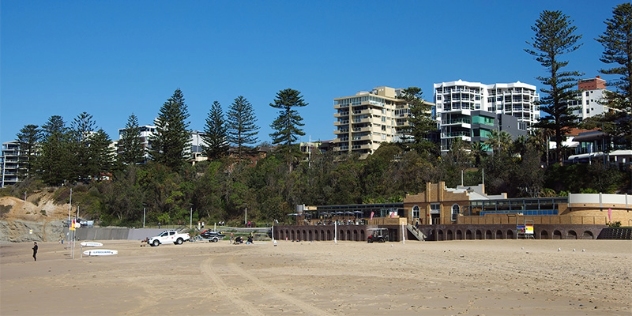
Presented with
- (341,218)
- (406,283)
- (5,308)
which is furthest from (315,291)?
(341,218)

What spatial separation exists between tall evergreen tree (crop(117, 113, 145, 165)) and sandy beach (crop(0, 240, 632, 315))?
239 ft

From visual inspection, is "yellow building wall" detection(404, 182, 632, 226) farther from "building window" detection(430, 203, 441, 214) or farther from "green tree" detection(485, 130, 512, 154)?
"green tree" detection(485, 130, 512, 154)

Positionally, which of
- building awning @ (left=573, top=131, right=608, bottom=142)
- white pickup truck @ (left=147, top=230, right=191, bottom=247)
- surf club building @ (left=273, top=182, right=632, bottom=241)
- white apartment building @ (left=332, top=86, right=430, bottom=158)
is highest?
white apartment building @ (left=332, top=86, right=430, bottom=158)

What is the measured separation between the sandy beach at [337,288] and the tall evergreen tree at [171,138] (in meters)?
66.3

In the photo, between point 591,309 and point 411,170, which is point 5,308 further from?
point 411,170

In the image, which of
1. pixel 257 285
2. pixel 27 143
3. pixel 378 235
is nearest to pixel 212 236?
pixel 378 235

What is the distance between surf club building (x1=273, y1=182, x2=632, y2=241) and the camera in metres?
45.6

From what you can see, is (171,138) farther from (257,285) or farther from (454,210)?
(257,285)

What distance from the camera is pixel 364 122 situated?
363ft

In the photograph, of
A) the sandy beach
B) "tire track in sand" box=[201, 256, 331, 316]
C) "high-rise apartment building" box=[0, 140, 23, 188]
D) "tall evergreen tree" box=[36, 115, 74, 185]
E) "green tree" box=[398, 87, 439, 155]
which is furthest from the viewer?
"high-rise apartment building" box=[0, 140, 23, 188]

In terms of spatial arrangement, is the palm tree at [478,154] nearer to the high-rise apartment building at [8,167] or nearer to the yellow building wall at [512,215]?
the yellow building wall at [512,215]

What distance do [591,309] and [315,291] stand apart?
6942 millimetres

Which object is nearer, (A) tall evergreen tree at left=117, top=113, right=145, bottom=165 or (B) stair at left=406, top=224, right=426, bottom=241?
(B) stair at left=406, top=224, right=426, bottom=241

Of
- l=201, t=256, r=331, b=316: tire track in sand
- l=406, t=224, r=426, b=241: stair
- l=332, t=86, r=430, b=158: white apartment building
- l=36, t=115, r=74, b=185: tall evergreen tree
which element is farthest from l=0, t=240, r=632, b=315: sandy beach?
l=332, t=86, r=430, b=158: white apartment building
